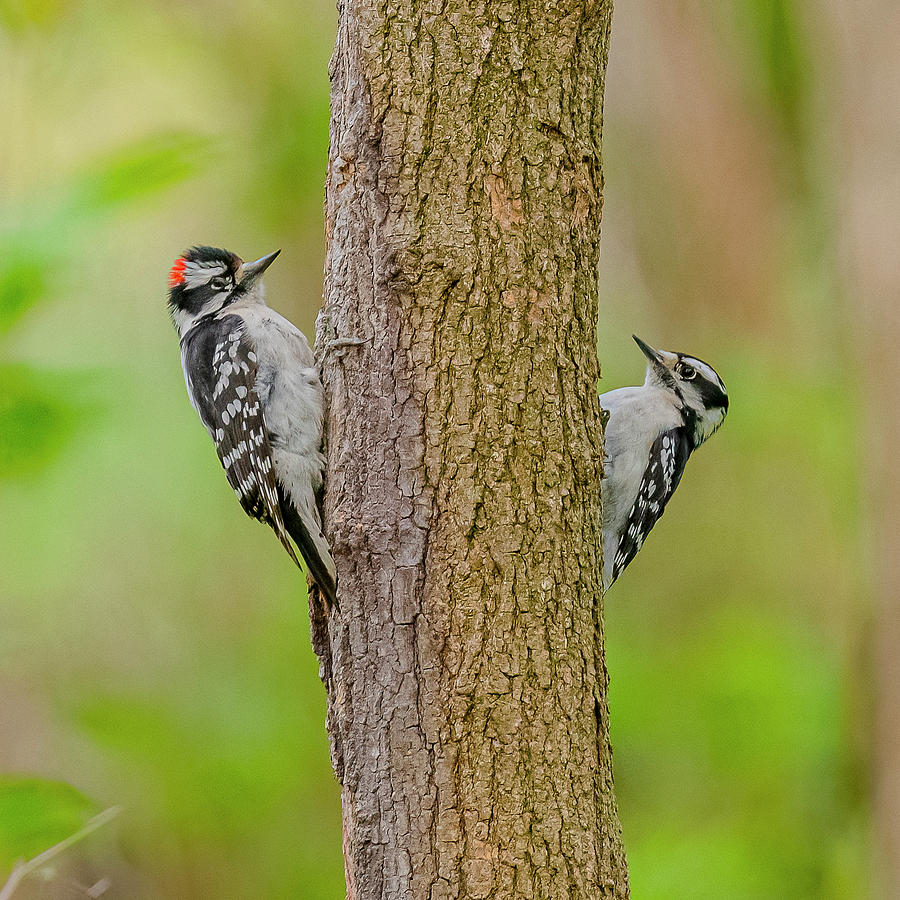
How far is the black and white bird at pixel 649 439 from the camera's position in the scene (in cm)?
353

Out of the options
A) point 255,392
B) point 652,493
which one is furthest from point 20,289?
point 652,493

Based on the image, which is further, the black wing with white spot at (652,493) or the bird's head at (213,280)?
the black wing with white spot at (652,493)

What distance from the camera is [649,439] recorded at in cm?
363

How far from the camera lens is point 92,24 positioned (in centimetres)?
538

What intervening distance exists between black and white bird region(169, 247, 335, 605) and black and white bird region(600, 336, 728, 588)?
1214 millimetres

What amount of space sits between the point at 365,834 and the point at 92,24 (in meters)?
4.84

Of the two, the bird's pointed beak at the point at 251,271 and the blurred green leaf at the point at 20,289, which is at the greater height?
the bird's pointed beak at the point at 251,271

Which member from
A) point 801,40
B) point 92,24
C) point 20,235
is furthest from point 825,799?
point 92,24

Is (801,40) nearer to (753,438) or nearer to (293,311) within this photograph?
(753,438)

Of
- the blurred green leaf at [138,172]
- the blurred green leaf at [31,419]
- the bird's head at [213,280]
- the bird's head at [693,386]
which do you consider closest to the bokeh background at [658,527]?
the bird's head at [213,280]

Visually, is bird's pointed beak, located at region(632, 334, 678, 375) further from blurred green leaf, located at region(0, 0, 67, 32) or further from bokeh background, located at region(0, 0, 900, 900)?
blurred green leaf, located at region(0, 0, 67, 32)

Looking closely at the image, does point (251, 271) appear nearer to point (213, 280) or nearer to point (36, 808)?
point (213, 280)

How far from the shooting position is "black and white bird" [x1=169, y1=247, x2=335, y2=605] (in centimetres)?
270

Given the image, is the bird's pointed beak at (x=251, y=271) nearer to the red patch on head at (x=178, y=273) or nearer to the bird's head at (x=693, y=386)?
the red patch on head at (x=178, y=273)
